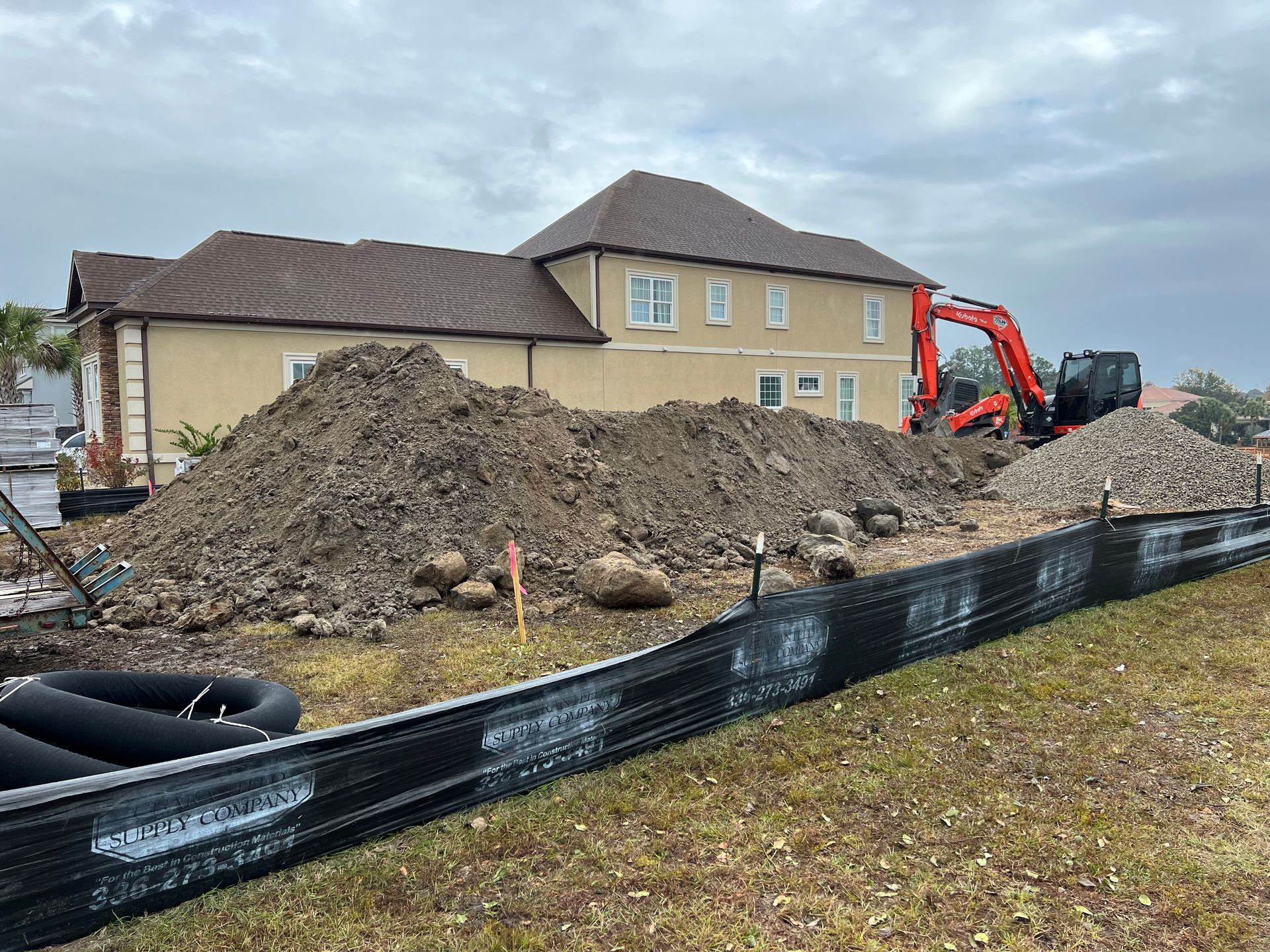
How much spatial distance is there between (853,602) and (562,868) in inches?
122

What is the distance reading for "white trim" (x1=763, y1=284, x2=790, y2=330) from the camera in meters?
27.0

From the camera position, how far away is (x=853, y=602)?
611 cm

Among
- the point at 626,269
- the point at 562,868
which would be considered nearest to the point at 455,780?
the point at 562,868

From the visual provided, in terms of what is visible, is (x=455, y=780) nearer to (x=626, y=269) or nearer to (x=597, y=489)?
(x=597, y=489)

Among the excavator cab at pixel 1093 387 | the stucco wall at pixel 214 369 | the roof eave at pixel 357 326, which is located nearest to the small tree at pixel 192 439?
the stucco wall at pixel 214 369

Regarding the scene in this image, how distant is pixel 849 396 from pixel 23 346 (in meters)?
25.9

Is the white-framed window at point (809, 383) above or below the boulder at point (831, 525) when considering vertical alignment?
above

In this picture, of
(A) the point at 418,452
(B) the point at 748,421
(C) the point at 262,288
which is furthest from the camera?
(C) the point at 262,288

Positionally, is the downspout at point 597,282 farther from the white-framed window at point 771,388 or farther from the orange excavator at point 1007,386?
the orange excavator at point 1007,386

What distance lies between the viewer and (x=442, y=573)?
339 inches

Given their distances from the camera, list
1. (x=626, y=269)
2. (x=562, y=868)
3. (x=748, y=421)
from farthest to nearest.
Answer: (x=626, y=269) → (x=748, y=421) → (x=562, y=868)

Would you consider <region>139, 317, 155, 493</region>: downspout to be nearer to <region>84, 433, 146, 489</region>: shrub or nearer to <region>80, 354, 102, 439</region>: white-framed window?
<region>84, 433, 146, 489</region>: shrub

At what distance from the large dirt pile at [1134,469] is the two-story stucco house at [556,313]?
1054 centimetres

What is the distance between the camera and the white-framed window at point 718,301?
2581 centimetres
